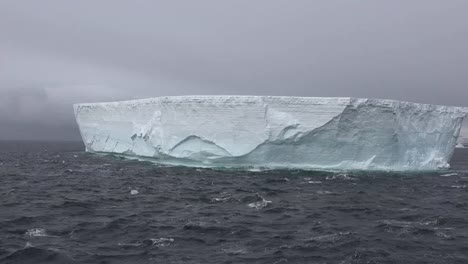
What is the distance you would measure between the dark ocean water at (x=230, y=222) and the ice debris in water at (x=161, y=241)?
16 millimetres

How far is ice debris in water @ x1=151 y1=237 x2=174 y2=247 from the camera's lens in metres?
6.87

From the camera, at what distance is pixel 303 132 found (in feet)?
59.4

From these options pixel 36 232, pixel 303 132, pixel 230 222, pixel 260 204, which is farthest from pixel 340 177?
pixel 36 232

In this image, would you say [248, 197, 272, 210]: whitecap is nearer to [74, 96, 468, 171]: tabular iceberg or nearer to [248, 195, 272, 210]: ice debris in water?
[248, 195, 272, 210]: ice debris in water

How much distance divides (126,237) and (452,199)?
9.21 metres

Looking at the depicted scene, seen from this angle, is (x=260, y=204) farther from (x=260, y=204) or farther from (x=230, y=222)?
(x=230, y=222)

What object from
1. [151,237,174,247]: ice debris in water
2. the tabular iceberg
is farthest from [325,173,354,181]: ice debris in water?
[151,237,174,247]: ice debris in water

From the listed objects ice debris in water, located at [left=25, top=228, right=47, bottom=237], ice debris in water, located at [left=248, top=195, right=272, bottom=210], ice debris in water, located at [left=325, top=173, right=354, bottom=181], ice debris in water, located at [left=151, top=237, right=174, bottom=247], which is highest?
ice debris in water, located at [left=151, top=237, right=174, bottom=247]

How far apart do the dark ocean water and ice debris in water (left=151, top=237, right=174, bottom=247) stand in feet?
0.05

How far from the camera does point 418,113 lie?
1912 centimetres

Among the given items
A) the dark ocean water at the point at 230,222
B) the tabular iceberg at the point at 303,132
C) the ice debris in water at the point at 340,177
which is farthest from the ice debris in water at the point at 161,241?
the tabular iceberg at the point at 303,132

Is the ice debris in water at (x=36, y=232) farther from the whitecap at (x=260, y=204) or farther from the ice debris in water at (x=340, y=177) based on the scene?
the ice debris in water at (x=340, y=177)

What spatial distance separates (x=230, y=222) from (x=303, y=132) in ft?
33.6

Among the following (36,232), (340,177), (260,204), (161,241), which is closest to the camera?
(161,241)
